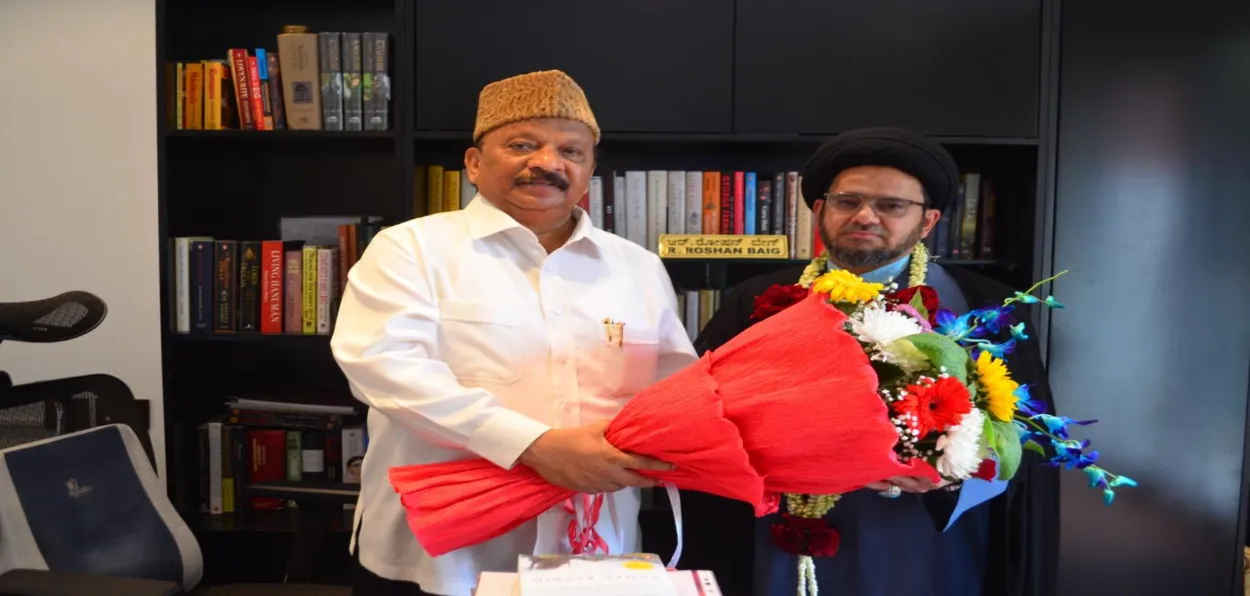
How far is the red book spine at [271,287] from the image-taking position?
2.47m

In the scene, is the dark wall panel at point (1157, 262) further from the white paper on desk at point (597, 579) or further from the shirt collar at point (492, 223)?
the white paper on desk at point (597, 579)

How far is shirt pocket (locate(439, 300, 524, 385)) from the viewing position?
1.49 m

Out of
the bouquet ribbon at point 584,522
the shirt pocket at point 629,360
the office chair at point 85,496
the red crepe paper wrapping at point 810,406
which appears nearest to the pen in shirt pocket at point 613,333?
the shirt pocket at point 629,360

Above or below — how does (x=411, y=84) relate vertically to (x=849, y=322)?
above

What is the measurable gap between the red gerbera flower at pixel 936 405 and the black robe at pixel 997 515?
525mm

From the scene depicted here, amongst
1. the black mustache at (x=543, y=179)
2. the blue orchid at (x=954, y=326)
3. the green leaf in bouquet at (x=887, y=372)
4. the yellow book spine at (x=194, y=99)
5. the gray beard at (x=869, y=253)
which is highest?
the yellow book spine at (x=194, y=99)

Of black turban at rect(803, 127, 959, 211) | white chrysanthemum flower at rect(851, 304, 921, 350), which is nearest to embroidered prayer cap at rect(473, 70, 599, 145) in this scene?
black turban at rect(803, 127, 959, 211)

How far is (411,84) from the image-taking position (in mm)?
2373

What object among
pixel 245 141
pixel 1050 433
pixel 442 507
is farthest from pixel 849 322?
pixel 245 141

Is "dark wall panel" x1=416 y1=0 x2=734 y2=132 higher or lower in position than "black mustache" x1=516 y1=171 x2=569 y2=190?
higher

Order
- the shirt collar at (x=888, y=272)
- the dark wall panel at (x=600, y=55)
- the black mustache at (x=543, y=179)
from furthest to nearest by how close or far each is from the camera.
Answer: the dark wall panel at (x=600, y=55) → the shirt collar at (x=888, y=272) → the black mustache at (x=543, y=179)

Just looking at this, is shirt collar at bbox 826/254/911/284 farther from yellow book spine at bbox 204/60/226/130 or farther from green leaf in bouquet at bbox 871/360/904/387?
yellow book spine at bbox 204/60/226/130

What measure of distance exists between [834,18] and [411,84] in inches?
47.5

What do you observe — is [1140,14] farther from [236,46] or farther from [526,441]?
[236,46]
